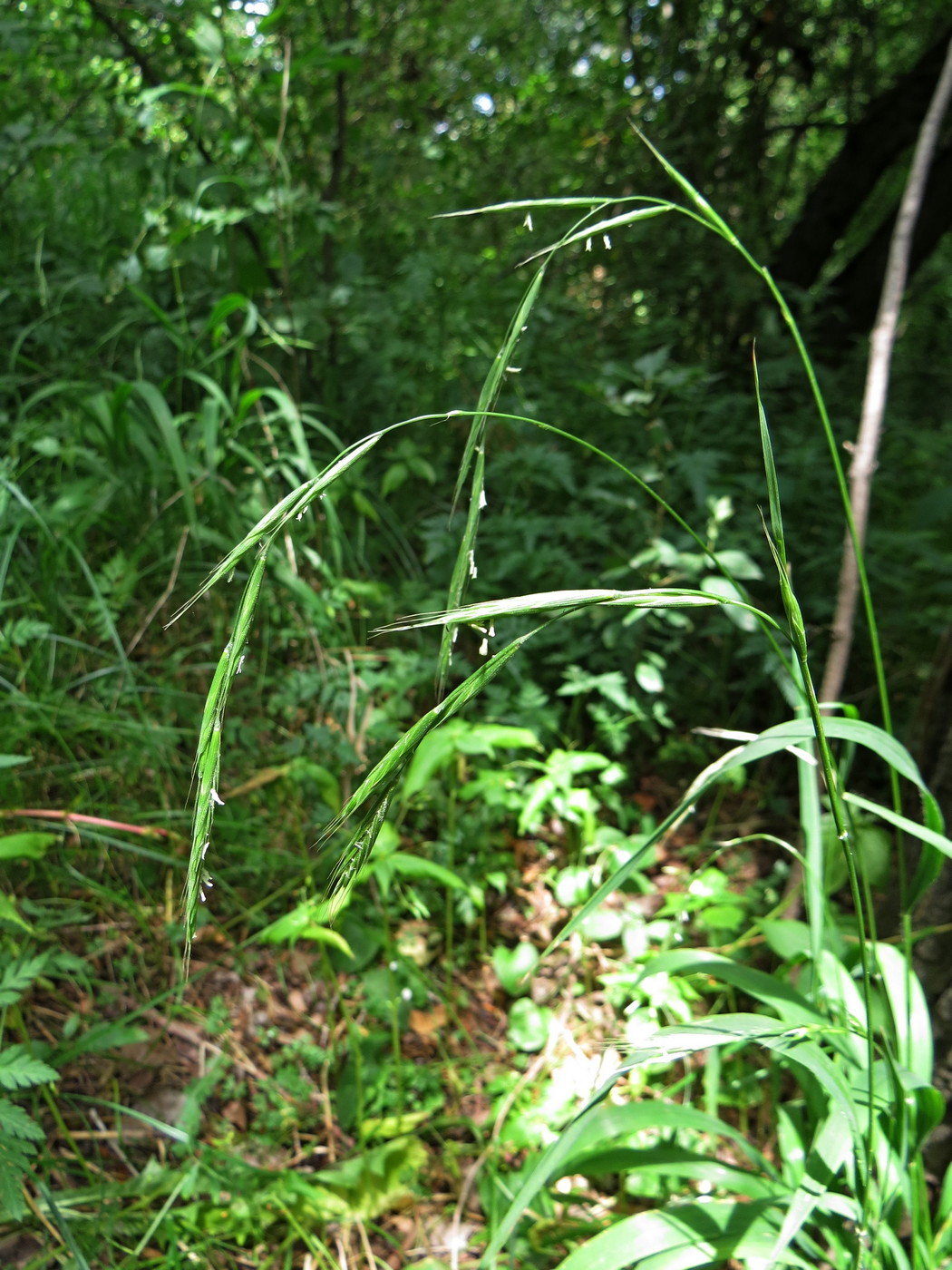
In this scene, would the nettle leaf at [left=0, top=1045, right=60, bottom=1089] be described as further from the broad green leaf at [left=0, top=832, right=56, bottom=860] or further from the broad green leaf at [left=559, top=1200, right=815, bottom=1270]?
the broad green leaf at [left=559, top=1200, right=815, bottom=1270]

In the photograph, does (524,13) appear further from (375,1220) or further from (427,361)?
(375,1220)

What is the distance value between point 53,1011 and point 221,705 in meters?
1.13

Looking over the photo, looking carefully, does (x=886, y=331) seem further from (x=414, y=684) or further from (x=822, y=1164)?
(x=822, y=1164)

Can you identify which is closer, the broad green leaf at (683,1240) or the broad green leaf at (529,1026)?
the broad green leaf at (683,1240)

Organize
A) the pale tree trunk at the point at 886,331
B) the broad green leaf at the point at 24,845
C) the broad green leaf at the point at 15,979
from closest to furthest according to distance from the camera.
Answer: the broad green leaf at the point at 15,979 → the broad green leaf at the point at 24,845 → the pale tree trunk at the point at 886,331

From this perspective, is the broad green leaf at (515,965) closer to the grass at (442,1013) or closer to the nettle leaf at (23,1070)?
the grass at (442,1013)

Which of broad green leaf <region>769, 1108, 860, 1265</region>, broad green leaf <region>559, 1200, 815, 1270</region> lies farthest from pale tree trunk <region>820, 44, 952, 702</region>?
broad green leaf <region>559, 1200, 815, 1270</region>

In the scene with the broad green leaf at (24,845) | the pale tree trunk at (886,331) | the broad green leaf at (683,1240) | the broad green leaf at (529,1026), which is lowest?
the broad green leaf at (529,1026)

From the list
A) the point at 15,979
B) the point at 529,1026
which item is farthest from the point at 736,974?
the point at 15,979

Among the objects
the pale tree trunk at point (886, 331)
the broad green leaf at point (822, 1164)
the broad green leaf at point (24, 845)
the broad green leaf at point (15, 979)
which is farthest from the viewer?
the pale tree trunk at point (886, 331)

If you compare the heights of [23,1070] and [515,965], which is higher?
[23,1070]

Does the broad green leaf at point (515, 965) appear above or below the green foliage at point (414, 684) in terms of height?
below

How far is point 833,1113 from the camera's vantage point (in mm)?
970

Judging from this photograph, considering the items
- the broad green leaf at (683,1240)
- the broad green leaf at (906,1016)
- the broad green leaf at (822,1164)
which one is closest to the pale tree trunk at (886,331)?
the broad green leaf at (906,1016)
